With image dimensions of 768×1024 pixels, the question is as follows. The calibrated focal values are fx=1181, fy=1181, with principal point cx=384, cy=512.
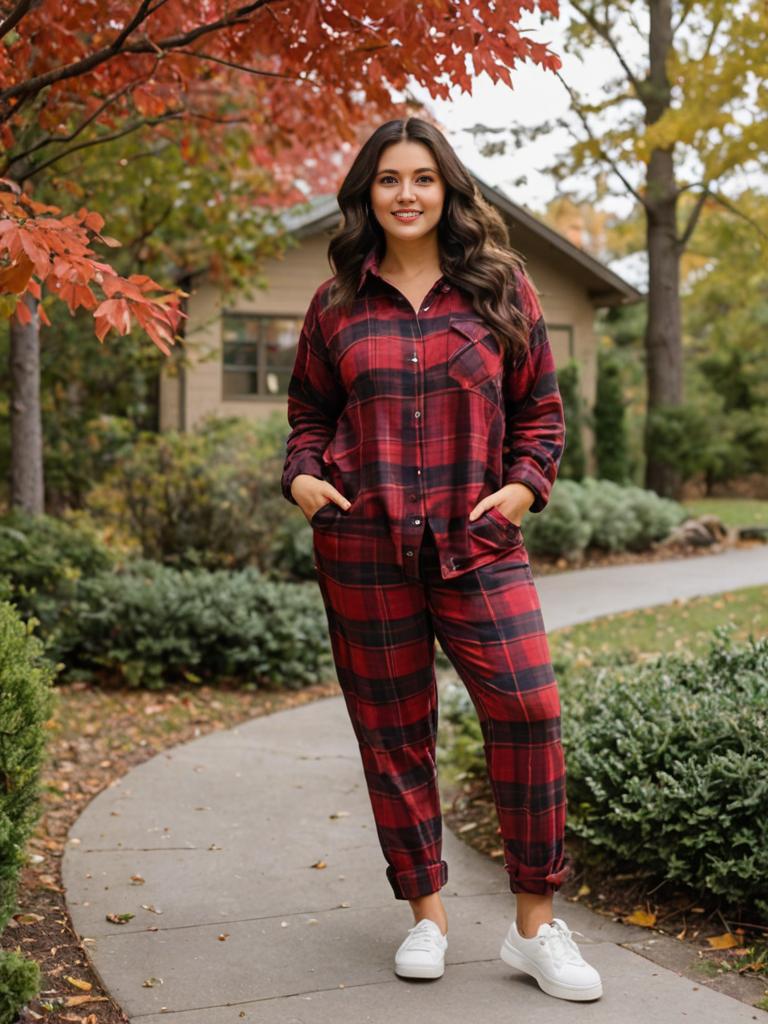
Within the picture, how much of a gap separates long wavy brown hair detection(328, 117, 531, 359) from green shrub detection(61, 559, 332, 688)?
4.18 m

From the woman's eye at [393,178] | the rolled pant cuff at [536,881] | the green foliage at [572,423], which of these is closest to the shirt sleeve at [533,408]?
the woman's eye at [393,178]

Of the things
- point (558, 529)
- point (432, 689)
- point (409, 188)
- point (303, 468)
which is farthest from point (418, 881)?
point (558, 529)

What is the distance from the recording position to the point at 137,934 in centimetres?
337

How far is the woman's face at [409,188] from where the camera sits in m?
3.03

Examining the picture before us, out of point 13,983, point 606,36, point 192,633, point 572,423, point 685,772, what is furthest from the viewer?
point 572,423

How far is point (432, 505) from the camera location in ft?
9.64

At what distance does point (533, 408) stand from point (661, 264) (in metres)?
15.3

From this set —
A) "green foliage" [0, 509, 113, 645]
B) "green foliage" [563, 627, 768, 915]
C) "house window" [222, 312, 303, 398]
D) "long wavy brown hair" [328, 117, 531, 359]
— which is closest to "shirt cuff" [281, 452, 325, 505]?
"long wavy brown hair" [328, 117, 531, 359]

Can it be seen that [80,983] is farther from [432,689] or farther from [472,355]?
[472,355]

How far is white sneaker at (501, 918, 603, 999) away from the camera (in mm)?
2889

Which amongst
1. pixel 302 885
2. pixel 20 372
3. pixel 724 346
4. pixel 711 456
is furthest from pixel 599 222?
pixel 302 885

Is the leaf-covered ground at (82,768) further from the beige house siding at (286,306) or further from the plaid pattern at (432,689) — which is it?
the beige house siding at (286,306)

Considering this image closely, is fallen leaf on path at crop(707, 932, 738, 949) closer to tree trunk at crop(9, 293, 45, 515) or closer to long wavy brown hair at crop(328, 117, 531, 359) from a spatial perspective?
long wavy brown hair at crop(328, 117, 531, 359)

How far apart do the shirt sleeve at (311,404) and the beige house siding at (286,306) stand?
47.8ft
